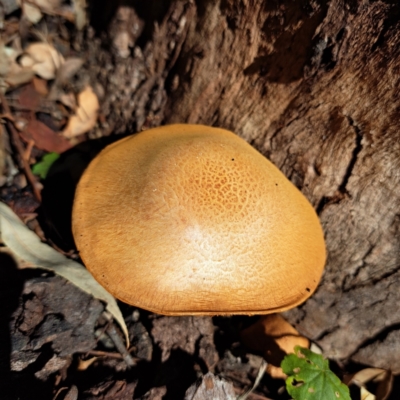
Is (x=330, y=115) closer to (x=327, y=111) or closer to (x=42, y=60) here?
(x=327, y=111)

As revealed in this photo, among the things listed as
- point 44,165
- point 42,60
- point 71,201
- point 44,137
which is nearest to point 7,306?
point 71,201

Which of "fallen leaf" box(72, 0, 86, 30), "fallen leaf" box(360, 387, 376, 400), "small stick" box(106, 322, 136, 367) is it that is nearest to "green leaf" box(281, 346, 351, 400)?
"fallen leaf" box(360, 387, 376, 400)

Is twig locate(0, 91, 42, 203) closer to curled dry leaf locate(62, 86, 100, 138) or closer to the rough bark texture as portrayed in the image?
curled dry leaf locate(62, 86, 100, 138)

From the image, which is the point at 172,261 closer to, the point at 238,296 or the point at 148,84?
the point at 238,296

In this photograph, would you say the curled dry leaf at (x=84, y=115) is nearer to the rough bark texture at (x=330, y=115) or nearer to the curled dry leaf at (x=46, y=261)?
the rough bark texture at (x=330, y=115)

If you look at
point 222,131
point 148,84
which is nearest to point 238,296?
point 222,131
